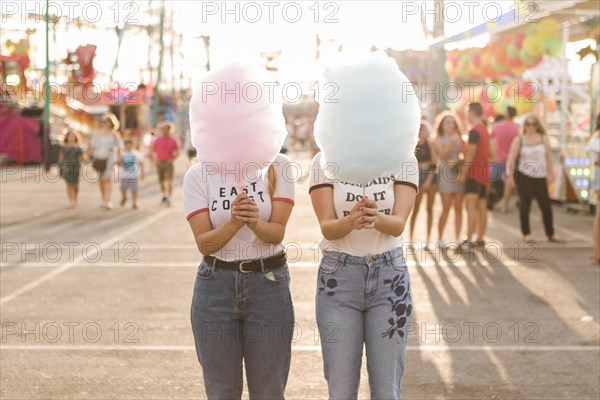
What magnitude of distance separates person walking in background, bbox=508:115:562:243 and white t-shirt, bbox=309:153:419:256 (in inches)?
322

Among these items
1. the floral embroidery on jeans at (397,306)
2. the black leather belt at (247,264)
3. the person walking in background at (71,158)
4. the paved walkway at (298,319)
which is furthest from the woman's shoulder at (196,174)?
the person walking in background at (71,158)

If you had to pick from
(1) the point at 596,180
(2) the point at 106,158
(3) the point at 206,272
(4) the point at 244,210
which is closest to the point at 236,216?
(4) the point at 244,210

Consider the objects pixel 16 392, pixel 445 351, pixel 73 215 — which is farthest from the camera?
pixel 73 215

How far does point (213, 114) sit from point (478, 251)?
27.0 feet

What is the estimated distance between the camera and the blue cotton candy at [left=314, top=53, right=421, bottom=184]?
3.61m

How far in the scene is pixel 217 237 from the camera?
3.74 metres

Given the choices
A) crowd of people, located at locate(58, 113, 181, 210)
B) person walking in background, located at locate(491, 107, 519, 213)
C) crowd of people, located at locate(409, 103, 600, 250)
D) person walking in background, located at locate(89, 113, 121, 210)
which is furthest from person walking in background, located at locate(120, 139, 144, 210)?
crowd of people, located at locate(409, 103, 600, 250)

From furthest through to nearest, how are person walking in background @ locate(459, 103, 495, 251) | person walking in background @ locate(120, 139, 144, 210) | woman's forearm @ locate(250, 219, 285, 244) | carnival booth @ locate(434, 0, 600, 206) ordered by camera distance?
1. person walking in background @ locate(120, 139, 144, 210)
2. carnival booth @ locate(434, 0, 600, 206)
3. person walking in background @ locate(459, 103, 495, 251)
4. woman's forearm @ locate(250, 219, 285, 244)

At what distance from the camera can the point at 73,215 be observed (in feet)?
52.4

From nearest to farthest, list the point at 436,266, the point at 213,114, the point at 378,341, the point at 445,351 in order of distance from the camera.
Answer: the point at 213,114 → the point at 378,341 → the point at 445,351 → the point at 436,266

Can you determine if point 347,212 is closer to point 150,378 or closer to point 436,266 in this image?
point 150,378

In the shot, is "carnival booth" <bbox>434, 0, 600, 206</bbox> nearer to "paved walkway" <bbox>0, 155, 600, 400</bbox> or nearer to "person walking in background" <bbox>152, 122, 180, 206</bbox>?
"paved walkway" <bbox>0, 155, 600, 400</bbox>

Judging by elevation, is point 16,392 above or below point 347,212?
below

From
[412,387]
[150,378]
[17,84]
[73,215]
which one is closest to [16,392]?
[150,378]
